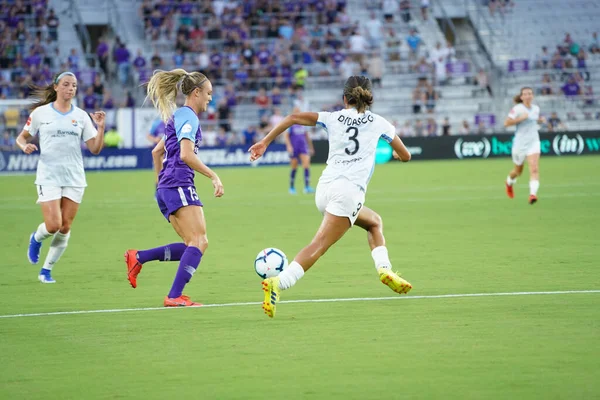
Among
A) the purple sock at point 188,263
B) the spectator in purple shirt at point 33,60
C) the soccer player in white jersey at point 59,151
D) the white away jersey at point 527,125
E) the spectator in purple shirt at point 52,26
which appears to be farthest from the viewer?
the spectator in purple shirt at point 52,26

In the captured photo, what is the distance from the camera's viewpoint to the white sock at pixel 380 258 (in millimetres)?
9000

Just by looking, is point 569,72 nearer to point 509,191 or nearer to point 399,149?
point 509,191

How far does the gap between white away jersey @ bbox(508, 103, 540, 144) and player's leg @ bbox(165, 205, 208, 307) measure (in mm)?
13054

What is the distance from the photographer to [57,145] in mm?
11156

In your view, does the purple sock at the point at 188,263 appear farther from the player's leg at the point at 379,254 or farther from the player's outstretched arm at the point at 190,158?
the player's leg at the point at 379,254

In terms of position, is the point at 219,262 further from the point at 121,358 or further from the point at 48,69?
the point at 48,69

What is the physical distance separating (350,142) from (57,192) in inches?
155

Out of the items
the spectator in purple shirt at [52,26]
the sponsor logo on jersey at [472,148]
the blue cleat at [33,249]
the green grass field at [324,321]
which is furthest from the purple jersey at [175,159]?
the spectator in purple shirt at [52,26]

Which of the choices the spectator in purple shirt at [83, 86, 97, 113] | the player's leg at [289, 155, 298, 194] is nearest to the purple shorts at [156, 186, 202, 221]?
the player's leg at [289, 155, 298, 194]

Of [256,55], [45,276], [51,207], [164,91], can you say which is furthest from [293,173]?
[256,55]

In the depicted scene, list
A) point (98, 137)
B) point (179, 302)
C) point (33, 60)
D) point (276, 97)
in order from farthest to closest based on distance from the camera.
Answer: point (276, 97), point (33, 60), point (98, 137), point (179, 302)

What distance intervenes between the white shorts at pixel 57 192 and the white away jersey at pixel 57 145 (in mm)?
51

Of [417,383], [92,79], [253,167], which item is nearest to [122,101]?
[92,79]

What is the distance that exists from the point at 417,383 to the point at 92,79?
3483 centimetres
